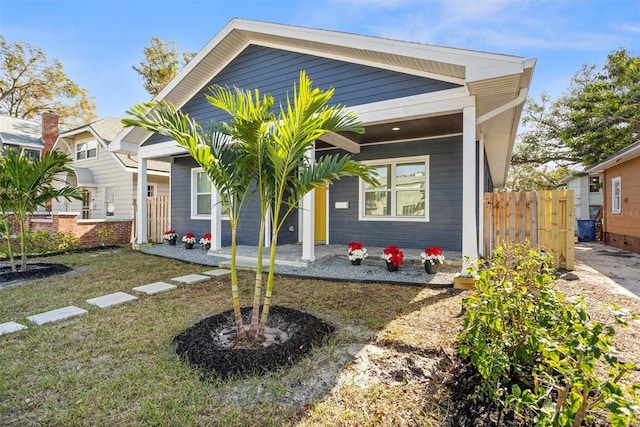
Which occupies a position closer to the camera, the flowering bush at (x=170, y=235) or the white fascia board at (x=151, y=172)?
the flowering bush at (x=170, y=235)

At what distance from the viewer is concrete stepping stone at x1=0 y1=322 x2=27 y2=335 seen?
10.2 ft

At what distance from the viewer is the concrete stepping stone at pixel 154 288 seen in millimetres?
4559

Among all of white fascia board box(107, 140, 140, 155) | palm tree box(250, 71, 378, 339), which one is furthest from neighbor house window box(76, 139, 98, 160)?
palm tree box(250, 71, 378, 339)

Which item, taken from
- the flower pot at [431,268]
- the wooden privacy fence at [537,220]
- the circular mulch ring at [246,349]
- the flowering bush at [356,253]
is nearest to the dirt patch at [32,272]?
the circular mulch ring at [246,349]

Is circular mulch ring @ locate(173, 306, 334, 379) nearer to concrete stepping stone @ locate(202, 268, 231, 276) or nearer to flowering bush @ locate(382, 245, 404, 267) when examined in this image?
concrete stepping stone @ locate(202, 268, 231, 276)

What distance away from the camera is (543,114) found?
20.2 metres

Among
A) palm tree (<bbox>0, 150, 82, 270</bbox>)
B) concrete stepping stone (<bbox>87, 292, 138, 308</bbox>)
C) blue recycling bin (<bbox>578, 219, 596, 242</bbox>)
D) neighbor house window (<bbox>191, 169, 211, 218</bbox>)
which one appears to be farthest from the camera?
blue recycling bin (<bbox>578, 219, 596, 242</bbox>)

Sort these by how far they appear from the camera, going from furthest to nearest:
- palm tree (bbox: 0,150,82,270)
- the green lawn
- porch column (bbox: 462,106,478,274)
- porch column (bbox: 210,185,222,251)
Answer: porch column (bbox: 210,185,222,251) < palm tree (bbox: 0,150,82,270) < porch column (bbox: 462,106,478,274) < the green lawn

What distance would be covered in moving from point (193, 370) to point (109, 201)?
13586 mm

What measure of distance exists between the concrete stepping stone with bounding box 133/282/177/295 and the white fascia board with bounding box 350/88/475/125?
4298mm

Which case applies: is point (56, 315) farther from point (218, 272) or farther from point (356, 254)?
point (356, 254)

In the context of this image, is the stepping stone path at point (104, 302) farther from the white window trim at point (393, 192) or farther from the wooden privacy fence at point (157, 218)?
the wooden privacy fence at point (157, 218)

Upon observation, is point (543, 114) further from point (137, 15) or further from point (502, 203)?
point (137, 15)

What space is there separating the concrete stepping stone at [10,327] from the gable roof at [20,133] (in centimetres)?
1717
